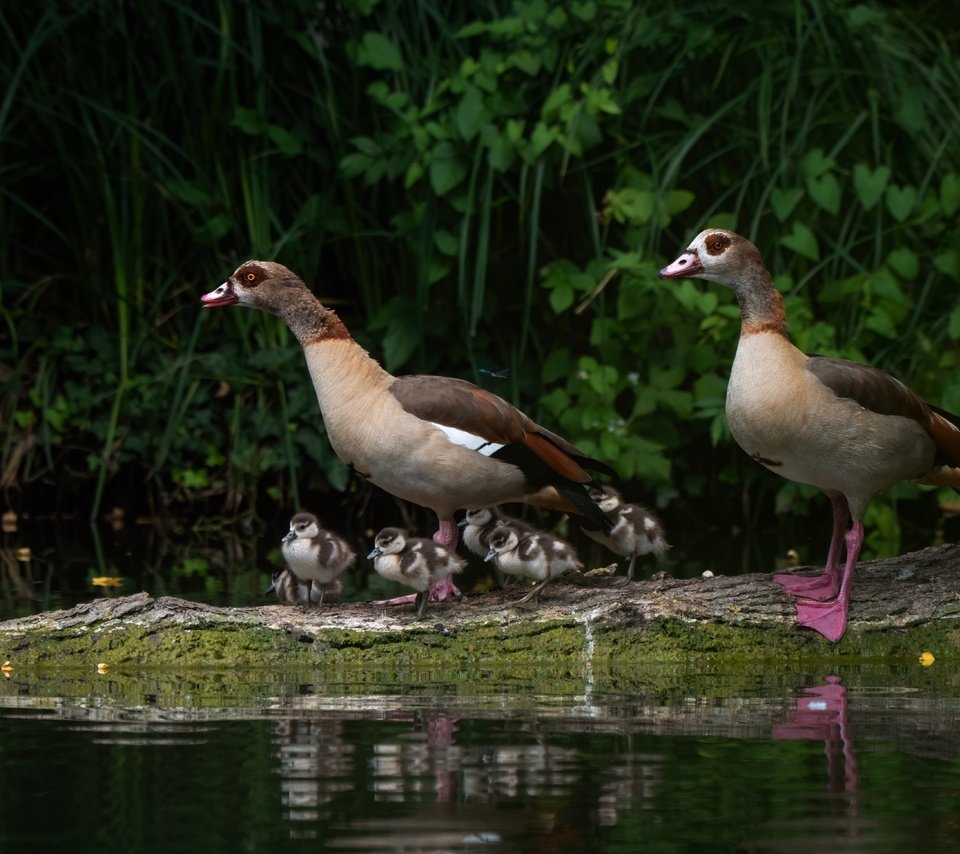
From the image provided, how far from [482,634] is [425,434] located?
79 centimetres

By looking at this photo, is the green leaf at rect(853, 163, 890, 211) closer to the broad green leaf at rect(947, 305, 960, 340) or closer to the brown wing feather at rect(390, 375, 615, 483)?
the broad green leaf at rect(947, 305, 960, 340)

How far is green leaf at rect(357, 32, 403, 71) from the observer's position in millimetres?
10328

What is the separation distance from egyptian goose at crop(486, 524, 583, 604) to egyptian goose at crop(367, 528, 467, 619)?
→ 0.18 metres

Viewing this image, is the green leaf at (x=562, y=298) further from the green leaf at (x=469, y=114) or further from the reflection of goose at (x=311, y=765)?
the reflection of goose at (x=311, y=765)

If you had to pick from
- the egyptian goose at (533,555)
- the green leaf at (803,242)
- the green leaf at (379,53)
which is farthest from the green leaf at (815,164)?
the egyptian goose at (533,555)

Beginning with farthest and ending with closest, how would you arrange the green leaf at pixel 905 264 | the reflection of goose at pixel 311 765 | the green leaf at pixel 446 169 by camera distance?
the green leaf at pixel 446 169 → the green leaf at pixel 905 264 → the reflection of goose at pixel 311 765

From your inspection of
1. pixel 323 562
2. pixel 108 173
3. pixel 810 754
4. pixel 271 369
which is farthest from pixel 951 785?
pixel 108 173

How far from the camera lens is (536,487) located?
671cm

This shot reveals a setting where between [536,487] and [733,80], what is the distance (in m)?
4.72

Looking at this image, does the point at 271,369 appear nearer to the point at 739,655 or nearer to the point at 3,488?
the point at 3,488

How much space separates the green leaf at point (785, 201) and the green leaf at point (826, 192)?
0.07m

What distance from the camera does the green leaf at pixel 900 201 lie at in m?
9.75

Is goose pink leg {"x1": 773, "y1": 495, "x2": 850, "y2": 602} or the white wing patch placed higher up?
the white wing patch

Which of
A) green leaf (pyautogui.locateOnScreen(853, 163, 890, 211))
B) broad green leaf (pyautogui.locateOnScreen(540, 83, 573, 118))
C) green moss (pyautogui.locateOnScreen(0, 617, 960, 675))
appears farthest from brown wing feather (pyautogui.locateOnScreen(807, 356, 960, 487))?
broad green leaf (pyautogui.locateOnScreen(540, 83, 573, 118))
